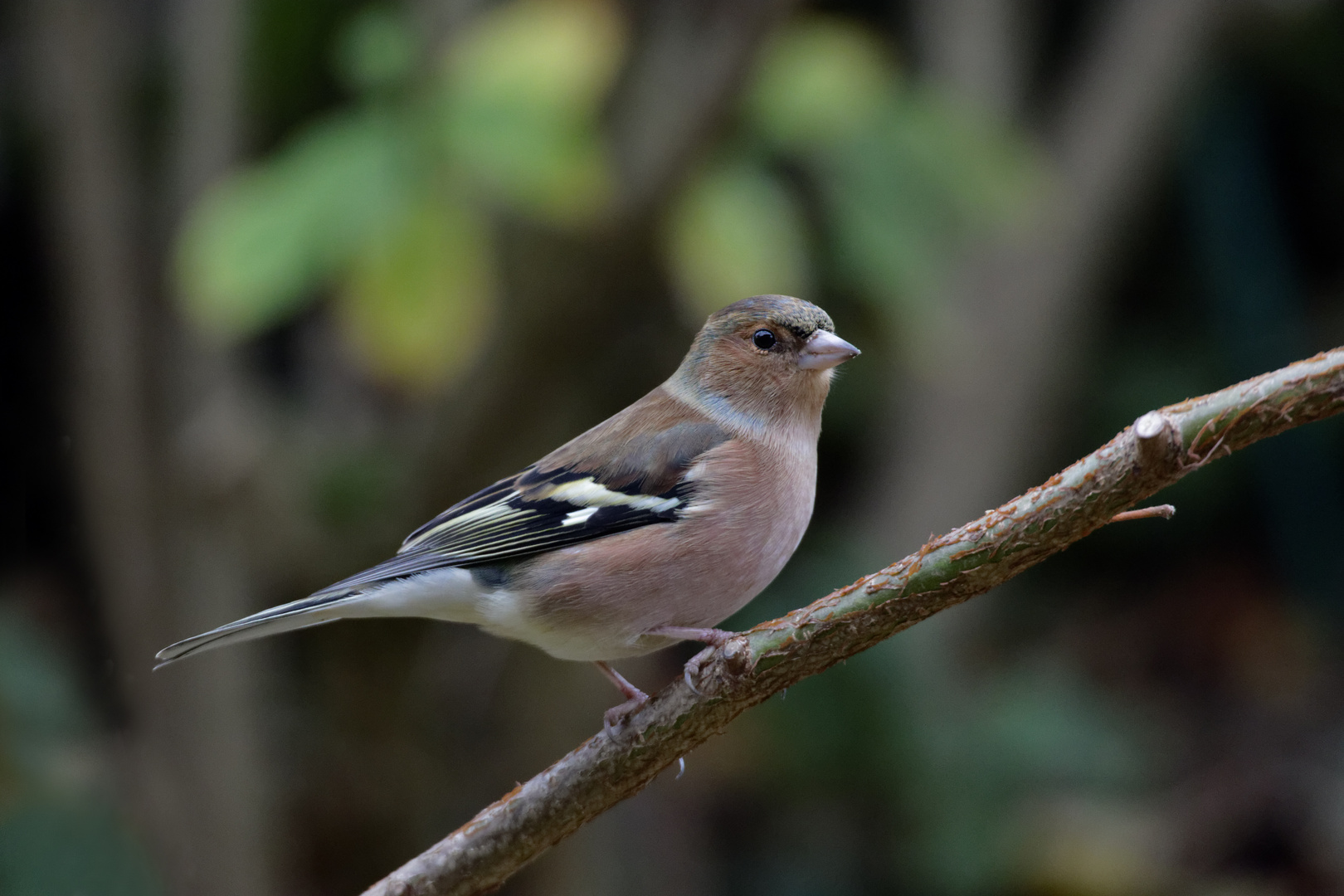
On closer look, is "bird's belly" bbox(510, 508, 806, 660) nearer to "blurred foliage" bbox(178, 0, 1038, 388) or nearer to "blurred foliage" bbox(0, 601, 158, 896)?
"blurred foliage" bbox(178, 0, 1038, 388)

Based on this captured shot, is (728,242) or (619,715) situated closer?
(619,715)

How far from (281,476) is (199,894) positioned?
4.64 feet

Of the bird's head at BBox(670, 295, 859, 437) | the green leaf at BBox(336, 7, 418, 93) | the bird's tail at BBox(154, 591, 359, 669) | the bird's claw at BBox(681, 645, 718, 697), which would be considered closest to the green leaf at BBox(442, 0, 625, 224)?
the green leaf at BBox(336, 7, 418, 93)

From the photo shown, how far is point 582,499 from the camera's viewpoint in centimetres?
201

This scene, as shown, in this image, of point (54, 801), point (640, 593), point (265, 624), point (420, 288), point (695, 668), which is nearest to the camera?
point (265, 624)

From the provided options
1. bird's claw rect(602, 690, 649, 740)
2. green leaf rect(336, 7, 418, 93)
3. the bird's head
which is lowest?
bird's claw rect(602, 690, 649, 740)

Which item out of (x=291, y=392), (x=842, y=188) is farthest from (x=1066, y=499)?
(x=291, y=392)

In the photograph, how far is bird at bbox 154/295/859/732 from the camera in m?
1.81

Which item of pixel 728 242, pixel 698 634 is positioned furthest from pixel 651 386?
pixel 698 634

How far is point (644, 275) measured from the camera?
3645mm

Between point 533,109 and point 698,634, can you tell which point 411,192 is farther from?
point 698,634

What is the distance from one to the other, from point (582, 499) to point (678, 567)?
25 centimetres

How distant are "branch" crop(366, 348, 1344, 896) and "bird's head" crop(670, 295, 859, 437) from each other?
0.47 meters

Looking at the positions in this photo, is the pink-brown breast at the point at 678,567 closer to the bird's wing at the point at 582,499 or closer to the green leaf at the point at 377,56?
the bird's wing at the point at 582,499
